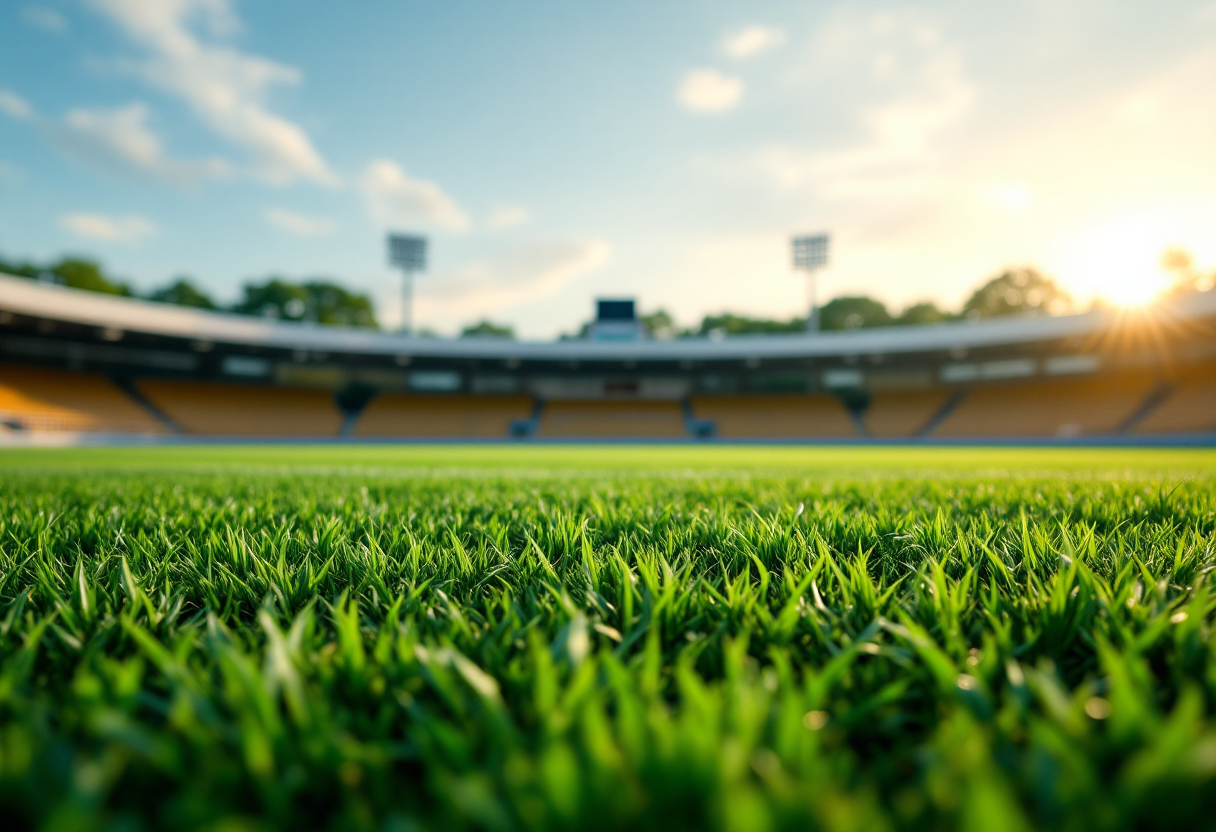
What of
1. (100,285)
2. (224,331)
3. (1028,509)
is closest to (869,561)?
(1028,509)

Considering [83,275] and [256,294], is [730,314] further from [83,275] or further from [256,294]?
[83,275]

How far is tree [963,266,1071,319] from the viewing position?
184 feet

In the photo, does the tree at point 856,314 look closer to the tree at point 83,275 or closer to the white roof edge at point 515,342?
the white roof edge at point 515,342

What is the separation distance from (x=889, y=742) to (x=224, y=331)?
114 feet

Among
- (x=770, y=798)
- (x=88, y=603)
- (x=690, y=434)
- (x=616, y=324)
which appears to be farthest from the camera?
(x=616, y=324)

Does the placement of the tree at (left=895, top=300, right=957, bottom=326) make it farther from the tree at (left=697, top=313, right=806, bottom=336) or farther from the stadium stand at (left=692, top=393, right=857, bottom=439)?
the stadium stand at (left=692, top=393, right=857, bottom=439)

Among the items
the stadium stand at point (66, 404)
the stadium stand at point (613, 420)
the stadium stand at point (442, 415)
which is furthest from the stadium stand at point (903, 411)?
the stadium stand at point (66, 404)


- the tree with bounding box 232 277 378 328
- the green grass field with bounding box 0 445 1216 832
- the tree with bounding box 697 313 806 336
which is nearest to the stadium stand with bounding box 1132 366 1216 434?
the tree with bounding box 697 313 806 336

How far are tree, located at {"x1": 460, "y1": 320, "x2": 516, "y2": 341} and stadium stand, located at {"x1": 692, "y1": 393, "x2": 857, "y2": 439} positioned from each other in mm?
35229

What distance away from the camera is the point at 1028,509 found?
2645 mm

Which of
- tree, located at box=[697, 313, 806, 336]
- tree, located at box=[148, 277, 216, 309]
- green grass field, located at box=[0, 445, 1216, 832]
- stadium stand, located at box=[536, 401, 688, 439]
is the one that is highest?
tree, located at box=[148, 277, 216, 309]

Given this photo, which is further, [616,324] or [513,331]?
[513,331]

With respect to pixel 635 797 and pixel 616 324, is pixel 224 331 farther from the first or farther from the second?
pixel 635 797

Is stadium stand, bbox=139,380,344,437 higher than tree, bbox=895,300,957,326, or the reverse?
tree, bbox=895,300,957,326
